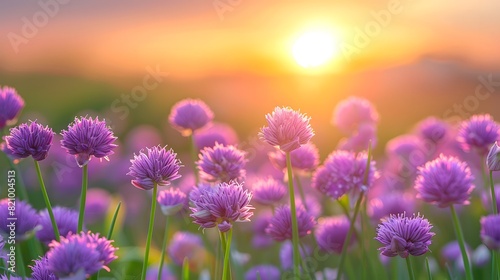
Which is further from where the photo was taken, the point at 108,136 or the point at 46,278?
the point at 108,136

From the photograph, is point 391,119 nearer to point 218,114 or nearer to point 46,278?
point 218,114

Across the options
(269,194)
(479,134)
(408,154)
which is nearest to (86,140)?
(269,194)

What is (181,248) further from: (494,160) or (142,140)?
(142,140)

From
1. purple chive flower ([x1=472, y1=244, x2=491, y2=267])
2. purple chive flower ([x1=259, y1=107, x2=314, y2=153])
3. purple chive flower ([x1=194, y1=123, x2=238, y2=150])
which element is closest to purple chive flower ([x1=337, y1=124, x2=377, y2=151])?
purple chive flower ([x1=194, y1=123, x2=238, y2=150])

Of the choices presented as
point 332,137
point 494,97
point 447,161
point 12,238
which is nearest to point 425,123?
point 447,161

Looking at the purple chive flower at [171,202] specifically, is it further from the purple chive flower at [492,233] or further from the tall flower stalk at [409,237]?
the purple chive flower at [492,233]

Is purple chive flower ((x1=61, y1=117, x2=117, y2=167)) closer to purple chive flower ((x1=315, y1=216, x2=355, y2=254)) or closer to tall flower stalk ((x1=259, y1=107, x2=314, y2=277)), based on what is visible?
tall flower stalk ((x1=259, y1=107, x2=314, y2=277))
